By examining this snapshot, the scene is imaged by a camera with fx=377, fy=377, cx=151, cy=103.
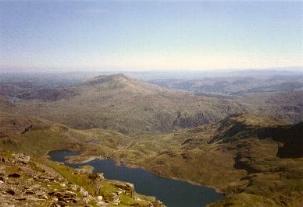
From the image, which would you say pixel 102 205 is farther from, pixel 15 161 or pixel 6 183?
pixel 15 161

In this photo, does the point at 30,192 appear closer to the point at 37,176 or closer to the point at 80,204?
the point at 80,204

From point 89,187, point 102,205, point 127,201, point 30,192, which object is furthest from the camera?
point 89,187

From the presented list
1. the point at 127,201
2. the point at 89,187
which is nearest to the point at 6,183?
the point at 127,201

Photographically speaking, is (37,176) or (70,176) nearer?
(37,176)

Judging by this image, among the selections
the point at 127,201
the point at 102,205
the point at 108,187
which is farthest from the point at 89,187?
the point at 102,205

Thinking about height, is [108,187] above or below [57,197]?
below

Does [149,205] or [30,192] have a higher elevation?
[30,192]

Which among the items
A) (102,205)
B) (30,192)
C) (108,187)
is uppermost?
(30,192)

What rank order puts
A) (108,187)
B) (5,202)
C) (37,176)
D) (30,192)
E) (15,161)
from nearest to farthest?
(5,202), (30,192), (37,176), (15,161), (108,187)

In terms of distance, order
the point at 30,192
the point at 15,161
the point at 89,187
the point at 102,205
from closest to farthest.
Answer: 1. the point at 30,192
2. the point at 102,205
3. the point at 15,161
4. the point at 89,187
